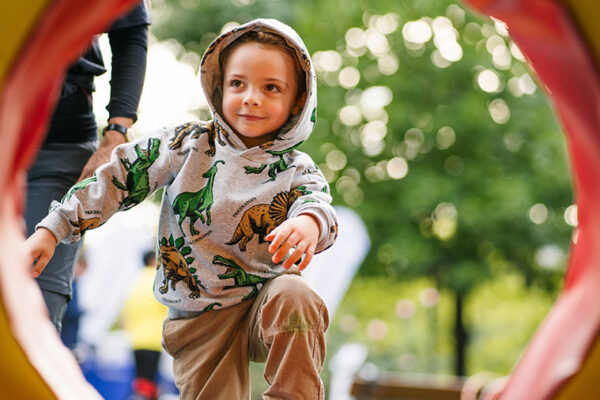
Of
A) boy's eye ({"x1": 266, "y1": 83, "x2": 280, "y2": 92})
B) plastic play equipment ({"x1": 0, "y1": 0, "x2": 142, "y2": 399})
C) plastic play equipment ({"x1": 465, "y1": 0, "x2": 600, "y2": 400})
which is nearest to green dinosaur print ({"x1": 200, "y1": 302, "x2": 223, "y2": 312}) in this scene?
boy's eye ({"x1": 266, "y1": 83, "x2": 280, "y2": 92})

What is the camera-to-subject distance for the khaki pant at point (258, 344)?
210cm

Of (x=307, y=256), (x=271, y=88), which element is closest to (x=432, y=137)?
(x=271, y=88)

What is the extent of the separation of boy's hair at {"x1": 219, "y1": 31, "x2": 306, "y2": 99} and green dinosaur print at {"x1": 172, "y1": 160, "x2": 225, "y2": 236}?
46 cm

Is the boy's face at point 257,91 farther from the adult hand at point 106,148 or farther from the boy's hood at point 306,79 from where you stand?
the adult hand at point 106,148

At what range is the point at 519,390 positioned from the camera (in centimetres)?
138

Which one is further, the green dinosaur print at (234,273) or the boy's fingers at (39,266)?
the green dinosaur print at (234,273)

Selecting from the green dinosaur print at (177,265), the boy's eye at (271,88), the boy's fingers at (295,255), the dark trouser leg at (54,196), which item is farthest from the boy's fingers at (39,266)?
the boy's eye at (271,88)

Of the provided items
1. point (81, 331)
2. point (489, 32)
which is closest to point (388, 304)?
point (489, 32)

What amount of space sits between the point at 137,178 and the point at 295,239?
631 mm

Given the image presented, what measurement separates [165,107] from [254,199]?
31.0 ft

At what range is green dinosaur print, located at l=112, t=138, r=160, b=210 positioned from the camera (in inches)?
92.0

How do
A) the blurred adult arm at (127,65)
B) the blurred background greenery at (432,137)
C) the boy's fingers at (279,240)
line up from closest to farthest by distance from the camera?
the boy's fingers at (279,240) < the blurred adult arm at (127,65) < the blurred background greenery at (432,137)

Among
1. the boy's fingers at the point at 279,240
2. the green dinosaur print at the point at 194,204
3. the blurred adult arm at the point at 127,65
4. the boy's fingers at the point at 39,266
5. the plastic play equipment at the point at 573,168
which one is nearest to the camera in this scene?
the plastic play equipment at the point at 573,168

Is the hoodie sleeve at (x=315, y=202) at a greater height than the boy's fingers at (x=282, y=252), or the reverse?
the hoodie sleeve at (x=315, y=202)
